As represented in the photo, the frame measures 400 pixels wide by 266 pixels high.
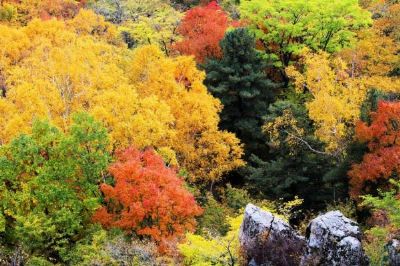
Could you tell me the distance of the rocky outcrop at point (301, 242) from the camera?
1955 centimetres

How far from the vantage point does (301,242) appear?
69.1 feet

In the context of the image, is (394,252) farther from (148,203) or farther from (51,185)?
(51,185)

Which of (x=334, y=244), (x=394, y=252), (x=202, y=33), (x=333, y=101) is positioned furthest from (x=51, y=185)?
(x=202, y=33)

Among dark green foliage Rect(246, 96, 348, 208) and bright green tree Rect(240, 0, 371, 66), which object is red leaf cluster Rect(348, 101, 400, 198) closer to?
dark green foliage Rect(246, 96, 348, 208)

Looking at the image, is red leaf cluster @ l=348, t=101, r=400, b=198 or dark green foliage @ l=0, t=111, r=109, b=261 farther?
red leaf cluster @ l=348, t=101, r=400, b=198

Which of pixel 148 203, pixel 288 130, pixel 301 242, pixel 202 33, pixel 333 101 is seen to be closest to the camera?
pixel 301 242

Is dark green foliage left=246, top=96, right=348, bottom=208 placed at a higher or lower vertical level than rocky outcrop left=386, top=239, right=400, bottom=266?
lower

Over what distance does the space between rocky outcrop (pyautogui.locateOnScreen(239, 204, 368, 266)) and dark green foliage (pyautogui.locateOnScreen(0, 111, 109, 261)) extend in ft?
28.4

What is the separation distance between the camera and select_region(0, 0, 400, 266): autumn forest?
25.5 metres

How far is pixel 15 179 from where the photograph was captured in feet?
86.1

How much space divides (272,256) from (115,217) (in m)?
9.48

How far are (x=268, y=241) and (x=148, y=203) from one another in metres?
6.98

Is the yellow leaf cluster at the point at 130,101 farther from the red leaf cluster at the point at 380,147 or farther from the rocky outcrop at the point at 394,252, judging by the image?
the rocky outcrop at the point at 394,252

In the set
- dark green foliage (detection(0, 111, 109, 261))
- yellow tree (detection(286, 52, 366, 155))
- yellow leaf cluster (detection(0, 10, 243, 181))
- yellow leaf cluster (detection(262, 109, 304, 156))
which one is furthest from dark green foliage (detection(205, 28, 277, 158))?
dark green foliage (detection(0, 111, 109, 261))
